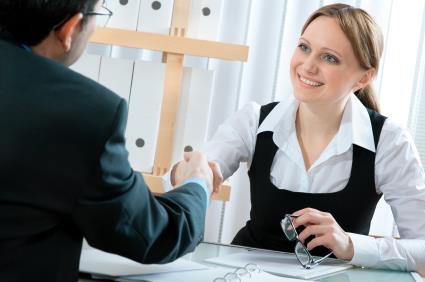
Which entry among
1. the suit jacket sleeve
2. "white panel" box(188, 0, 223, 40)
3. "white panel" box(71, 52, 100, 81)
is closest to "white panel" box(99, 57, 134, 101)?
"white panel" box(71, 52, 100, 81)

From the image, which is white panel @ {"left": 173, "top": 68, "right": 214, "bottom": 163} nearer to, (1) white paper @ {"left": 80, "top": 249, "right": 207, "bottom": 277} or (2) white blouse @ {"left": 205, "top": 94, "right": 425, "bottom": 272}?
(2) white blouse @ {"left": 205, "top": 94, "right": 425, "bottom": 272}

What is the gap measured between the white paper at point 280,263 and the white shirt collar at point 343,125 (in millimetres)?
474

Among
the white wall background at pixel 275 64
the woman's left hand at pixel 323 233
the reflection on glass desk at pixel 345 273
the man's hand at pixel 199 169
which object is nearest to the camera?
the man's hand at pixel 199 169

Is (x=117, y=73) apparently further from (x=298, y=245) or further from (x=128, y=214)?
(x=128, y=214)

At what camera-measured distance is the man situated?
0.86m

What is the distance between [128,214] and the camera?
0.92m

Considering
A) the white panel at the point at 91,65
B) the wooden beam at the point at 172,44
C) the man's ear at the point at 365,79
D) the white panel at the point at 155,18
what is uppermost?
the white panel at the point at 155,18

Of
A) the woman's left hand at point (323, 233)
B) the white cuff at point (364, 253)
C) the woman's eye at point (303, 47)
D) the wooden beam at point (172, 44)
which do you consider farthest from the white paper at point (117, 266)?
the wooden beam at point (172, 44)

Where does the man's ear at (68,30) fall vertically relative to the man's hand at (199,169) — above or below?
above

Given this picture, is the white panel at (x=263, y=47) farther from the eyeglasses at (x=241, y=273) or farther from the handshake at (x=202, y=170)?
the eyeglasses at (x=241, y=273)

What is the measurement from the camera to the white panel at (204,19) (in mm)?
2369

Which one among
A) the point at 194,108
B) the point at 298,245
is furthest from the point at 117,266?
the point at 194,108

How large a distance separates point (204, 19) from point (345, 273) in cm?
124

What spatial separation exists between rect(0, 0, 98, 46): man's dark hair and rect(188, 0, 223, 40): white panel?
1460mm
